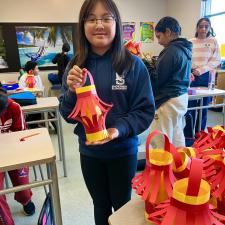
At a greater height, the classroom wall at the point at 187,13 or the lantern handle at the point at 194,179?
the classroom wall at the point at 187,13

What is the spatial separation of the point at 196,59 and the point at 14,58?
166 inches

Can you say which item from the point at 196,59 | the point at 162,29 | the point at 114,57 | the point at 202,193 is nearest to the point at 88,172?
the point at 114,57

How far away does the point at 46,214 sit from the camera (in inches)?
50.9

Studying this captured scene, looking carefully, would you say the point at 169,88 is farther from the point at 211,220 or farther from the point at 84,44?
the point at 211,220

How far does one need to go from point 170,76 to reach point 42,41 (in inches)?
177

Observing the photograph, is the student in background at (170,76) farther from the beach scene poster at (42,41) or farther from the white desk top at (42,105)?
the beach scene poster at (42,41)

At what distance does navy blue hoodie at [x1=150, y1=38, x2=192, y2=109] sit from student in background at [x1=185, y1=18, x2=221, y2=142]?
926 mm

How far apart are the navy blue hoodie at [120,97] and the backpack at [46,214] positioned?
45 centimetres

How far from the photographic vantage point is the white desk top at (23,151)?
1065mm

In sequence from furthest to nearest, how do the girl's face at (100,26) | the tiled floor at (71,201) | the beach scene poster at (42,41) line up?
the beach scene poster at (42,41) → the tiled floor at (71,201) → the girl's face at (100,26)

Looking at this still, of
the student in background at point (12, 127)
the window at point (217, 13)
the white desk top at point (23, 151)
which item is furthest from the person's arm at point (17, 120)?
the window at point (217, 13)

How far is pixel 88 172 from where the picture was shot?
3.82ft

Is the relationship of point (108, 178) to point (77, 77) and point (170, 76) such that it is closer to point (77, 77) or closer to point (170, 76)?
point (77, 77)

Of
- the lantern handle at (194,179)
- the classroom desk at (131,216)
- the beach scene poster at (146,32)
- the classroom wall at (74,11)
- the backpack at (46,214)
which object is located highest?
the classroom wall at (74,11)
